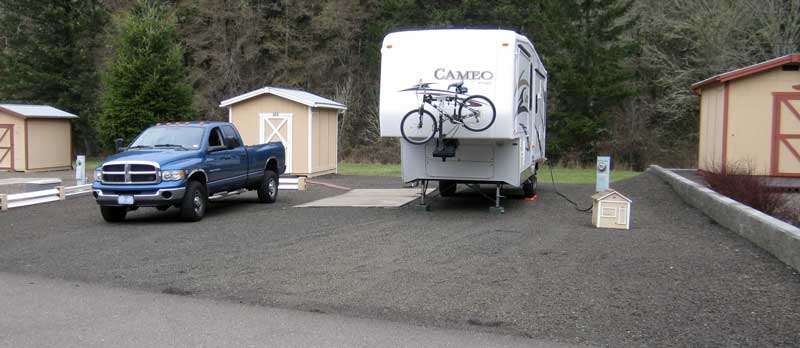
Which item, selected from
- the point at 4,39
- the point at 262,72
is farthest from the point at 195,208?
the point at 4,39

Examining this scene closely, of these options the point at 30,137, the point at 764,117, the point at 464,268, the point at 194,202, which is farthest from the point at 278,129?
the point at 464,268

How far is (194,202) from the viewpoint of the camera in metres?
13.2

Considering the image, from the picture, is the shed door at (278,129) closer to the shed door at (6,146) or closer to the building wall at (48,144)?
the building wall at (48,144)

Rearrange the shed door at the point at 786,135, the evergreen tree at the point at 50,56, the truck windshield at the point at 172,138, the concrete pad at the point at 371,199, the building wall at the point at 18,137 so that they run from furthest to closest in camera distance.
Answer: the evergreen tree at the point at 50,56 → the building wall at the point at 18,137 → the shed door at the point at 786,135 → the concrete pad at the point at 371,199 → the truck windshield at the point at 172,138

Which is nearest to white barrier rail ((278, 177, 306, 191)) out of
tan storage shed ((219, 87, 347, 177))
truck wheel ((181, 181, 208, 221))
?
tan storage shed ((219, 87, 347, 177))

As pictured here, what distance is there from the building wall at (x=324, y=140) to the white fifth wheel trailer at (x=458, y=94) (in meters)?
11.1

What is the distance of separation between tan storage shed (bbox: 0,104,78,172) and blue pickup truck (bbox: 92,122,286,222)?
49.5 feet

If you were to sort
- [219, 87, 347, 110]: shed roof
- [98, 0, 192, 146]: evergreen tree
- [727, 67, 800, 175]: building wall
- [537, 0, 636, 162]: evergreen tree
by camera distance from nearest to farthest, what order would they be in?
[727, 67, 800, 175]: building wall, [219, 87, 347, 110]: shed roof, [98, 0, 192, 146]: evergreen tree, [537, 0, 636, 162]: evergreen tree

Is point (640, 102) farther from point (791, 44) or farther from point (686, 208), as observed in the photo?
point (686, 208)

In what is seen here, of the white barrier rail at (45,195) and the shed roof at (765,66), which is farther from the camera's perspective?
the shed roof at (765,66)

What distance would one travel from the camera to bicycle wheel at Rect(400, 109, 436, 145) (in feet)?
41.1

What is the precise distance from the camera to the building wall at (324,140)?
24.5 meters

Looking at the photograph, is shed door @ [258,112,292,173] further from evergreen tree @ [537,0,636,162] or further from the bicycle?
evergreen tree @ [537,0,636,162]

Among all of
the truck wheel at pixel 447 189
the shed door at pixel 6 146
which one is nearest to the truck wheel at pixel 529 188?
the truck wheel at pixel 447 189
